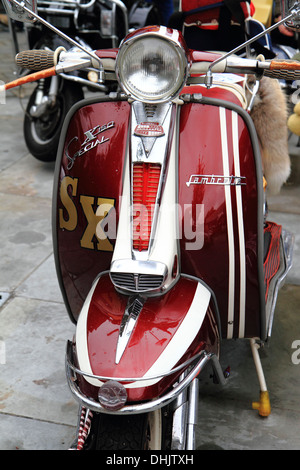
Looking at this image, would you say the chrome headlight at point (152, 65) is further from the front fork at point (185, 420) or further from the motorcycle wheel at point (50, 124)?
the motorcycle wheel at point (50, 124)

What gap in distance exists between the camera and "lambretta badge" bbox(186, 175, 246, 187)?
215 cm

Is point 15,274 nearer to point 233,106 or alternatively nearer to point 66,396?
point 66,396

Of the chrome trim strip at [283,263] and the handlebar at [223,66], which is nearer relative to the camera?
the handlebar at [223,66]

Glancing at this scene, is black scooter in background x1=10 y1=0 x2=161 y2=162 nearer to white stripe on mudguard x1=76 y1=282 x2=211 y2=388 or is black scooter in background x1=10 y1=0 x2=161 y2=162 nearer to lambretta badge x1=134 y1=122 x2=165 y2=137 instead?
lambretta badge x1=134 y1=122 x2=165 y2=137

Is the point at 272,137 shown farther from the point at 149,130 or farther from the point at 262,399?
the point at 262,399

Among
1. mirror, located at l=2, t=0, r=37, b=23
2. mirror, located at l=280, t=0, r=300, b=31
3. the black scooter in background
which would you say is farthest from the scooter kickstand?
the black scooter in background

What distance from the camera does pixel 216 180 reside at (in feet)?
7.08

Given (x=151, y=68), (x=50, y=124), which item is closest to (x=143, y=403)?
(x=151, y=68)

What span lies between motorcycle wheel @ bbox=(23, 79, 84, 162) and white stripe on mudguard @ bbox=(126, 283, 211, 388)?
303cm

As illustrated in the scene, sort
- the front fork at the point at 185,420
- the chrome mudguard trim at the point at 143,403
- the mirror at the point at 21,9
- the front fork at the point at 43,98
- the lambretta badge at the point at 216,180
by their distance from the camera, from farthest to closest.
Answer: the front fork at the point at 43,98 → the lambretta badge at the point at 216,180 → the mirror at the point at 21,9 → the front fork at the point at 185,420 → the chrome mudguard trim at the point at 143,403

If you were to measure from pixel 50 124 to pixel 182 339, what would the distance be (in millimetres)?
3401

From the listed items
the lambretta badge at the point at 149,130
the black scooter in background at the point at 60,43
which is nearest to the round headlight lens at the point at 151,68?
the lambretta badge at the point at 149,130

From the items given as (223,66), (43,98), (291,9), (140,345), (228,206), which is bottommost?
(140,345)

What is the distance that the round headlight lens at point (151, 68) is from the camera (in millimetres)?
1881
